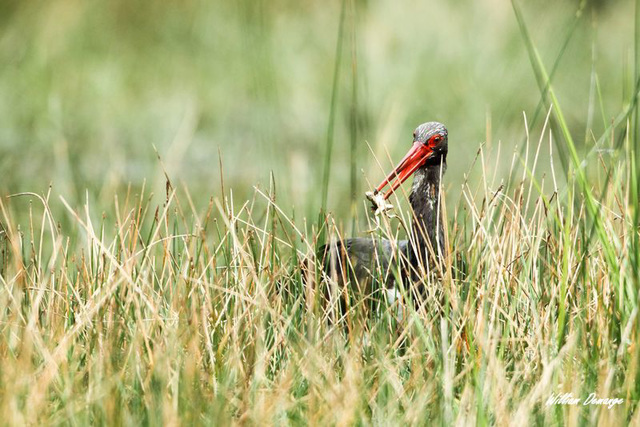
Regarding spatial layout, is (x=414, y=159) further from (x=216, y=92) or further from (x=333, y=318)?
(x=216, y=92)

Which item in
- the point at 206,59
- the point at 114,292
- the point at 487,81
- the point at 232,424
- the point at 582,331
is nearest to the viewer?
the point at 232,424

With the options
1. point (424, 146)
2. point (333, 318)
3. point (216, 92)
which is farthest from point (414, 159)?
point (216, 92)

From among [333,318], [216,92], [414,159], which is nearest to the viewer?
[333,318]

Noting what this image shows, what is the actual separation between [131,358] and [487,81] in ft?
21.4

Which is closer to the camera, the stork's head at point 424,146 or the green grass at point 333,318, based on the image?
the green grass at point 333,318

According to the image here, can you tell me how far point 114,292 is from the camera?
2230 mm

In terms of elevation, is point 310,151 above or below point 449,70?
below

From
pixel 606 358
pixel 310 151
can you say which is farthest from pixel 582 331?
pixel 310 151

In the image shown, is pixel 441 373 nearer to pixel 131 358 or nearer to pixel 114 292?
pixel 131 358

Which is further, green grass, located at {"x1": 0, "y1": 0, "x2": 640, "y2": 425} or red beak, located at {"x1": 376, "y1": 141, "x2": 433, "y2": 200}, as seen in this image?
red beak, located at {"x1": 376, "y1": 141, "x2": 433, "y2": 200}

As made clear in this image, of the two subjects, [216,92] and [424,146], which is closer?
[424,146]

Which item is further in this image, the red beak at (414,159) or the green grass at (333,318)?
the red beak at (414,159)

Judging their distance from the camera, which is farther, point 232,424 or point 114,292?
point 114,292

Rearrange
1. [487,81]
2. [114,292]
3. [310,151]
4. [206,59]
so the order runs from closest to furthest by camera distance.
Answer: [114,292] → [310,151] → [487,81] → [206,59]
